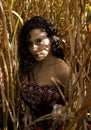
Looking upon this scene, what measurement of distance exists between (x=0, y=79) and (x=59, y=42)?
293 millimetres

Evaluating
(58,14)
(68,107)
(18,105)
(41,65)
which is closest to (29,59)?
(41,65)

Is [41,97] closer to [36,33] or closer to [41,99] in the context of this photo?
[41,99]

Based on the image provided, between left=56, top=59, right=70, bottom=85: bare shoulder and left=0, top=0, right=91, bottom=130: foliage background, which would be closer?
left=0, top=0, right=91, bottom=130: foliage background

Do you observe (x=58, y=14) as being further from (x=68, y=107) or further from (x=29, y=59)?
(x=68, y=107)

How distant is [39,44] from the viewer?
115 centimetres

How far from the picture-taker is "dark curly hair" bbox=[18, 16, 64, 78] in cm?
121

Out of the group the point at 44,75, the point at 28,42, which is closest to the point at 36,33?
the point at 28,42

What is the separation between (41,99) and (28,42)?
0.21 metres

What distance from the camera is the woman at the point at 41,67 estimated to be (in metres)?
1.16

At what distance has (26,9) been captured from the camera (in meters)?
1.43

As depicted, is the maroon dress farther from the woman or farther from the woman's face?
the woman's face

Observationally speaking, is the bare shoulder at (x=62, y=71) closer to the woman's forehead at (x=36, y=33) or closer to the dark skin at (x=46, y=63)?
the dark skin at (x=46, y=63)

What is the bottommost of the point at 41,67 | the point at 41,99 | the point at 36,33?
the point at 41,99

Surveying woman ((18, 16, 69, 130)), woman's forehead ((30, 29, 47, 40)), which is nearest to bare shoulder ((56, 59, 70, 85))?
woman ((18, 16, 69, 130))
